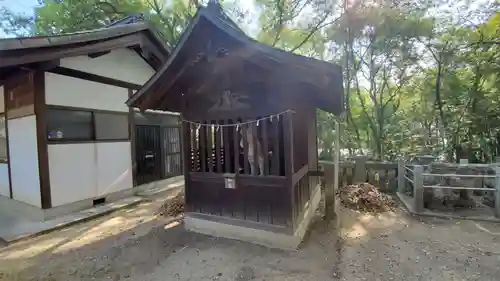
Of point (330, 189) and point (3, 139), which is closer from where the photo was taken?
point (330, 189)

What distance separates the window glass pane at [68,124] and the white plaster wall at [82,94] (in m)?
0.19

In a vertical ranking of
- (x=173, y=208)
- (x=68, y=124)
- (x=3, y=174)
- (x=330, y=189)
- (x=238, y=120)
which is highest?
(x=68, y=124)

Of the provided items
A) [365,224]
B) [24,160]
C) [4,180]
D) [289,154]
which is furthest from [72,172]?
[365,224]

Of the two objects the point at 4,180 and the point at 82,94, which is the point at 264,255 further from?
the point at 4,180

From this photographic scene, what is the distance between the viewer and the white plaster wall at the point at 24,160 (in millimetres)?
5438

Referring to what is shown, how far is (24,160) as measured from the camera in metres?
5.74

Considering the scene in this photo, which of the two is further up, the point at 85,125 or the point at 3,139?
the point at 85,125

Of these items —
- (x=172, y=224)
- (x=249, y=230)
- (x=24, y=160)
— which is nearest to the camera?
(x=249, y=230)

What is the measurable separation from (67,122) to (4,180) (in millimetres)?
2476

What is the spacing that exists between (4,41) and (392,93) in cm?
1260

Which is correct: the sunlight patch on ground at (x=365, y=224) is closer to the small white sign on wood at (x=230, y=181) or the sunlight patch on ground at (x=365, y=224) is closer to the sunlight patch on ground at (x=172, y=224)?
the small white sign on wood at (x=230, y=181)

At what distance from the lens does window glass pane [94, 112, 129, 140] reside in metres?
6.46

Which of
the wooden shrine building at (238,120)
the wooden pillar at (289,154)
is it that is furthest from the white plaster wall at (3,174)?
the wooden pillar at (289,154)

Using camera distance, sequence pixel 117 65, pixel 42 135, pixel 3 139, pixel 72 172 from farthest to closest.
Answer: pixel 117 65, pixel 3 139, pixel 72 172, pixel 42 135
